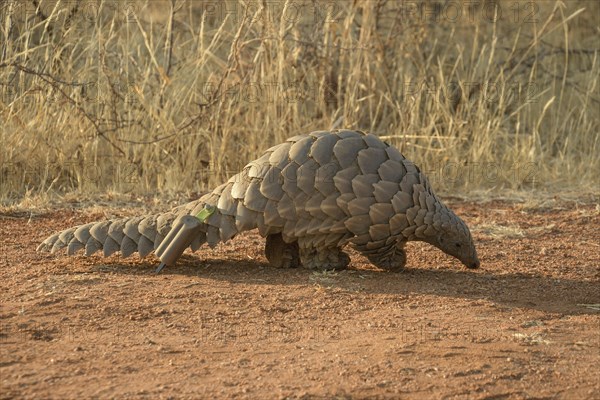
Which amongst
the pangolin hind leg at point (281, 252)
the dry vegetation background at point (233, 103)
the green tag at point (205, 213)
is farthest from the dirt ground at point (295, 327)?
the dry vegetation background at point (233, 103)

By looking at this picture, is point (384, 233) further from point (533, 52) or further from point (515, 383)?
point (533, 52)

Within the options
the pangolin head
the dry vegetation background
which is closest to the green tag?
the pangolin head

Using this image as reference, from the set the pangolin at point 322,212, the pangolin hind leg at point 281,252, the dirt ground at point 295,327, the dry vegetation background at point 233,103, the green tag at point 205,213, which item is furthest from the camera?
the dry vegetation background at point 233,103

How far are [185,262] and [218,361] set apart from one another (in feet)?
5.41

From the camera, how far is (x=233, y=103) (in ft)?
26.2

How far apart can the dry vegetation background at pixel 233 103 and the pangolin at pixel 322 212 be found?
2266 mm

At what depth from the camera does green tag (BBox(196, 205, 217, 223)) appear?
4.82 meters

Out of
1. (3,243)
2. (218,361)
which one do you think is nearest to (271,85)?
(3,243)

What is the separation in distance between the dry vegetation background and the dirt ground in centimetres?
189

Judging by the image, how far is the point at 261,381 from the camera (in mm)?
3365

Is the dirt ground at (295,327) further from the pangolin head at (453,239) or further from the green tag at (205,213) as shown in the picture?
the green tag at (205,213)

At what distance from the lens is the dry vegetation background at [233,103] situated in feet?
24.7

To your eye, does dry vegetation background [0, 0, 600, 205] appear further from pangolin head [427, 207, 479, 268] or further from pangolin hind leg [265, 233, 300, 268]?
pangolin head [427, 207, 479, 268]

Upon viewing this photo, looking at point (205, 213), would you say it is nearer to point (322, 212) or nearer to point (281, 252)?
point (281, 252)
